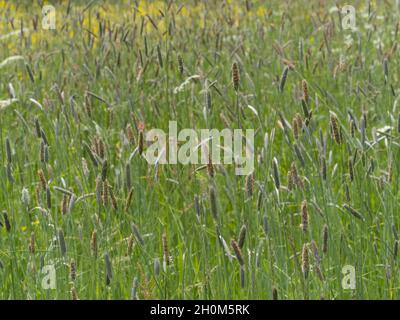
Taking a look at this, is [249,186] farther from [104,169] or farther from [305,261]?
[104,169]

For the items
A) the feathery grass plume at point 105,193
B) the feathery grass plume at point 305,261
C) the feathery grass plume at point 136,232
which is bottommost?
the feathery grass plume at point 305,261

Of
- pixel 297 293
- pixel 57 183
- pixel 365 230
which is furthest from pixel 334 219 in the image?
pixel 57 183

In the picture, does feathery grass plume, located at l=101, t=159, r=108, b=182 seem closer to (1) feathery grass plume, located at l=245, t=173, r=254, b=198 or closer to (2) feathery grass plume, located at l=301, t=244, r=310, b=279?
(1) feathery grass plume, located at l=245, t=173, r=254, b=198

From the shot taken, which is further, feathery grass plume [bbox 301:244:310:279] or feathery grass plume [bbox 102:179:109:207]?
feathery grass plume [bbox 102:179:109:207]

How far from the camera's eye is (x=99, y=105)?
3807 millimetres
